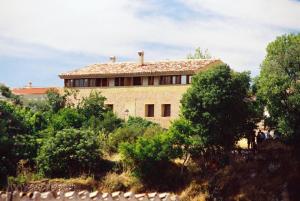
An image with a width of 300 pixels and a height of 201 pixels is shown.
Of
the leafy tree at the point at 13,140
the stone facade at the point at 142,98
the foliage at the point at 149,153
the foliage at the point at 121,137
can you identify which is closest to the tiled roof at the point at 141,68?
the stone facade at the point at 142,98

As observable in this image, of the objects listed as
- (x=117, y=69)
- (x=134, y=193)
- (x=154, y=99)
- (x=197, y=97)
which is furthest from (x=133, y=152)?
(x=117, y=69)

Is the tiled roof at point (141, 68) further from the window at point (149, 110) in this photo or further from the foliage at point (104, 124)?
the foliage at point (104, 124)

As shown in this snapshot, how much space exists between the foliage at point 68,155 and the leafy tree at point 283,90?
A: 1242 cm

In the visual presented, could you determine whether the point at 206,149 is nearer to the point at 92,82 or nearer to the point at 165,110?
the point at 165,110

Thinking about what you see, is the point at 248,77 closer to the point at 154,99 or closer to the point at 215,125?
the point at 215,125

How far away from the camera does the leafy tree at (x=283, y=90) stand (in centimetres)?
4209

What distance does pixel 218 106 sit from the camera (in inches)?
1724

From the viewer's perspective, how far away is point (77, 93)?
2413 inches

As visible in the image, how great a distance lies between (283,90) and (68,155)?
15.4 meters

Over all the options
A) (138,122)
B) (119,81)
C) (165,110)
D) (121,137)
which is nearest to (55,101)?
(119,81)

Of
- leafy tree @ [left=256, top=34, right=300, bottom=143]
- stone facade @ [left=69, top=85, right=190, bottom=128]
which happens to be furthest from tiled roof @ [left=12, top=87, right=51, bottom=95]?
leafy tree @ [left=256, top=34, right=300, bottom=143]

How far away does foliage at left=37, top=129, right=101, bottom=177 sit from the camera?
148 ft

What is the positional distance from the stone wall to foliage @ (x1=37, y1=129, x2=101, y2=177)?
280cm

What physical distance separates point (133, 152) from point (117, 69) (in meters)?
17.9
